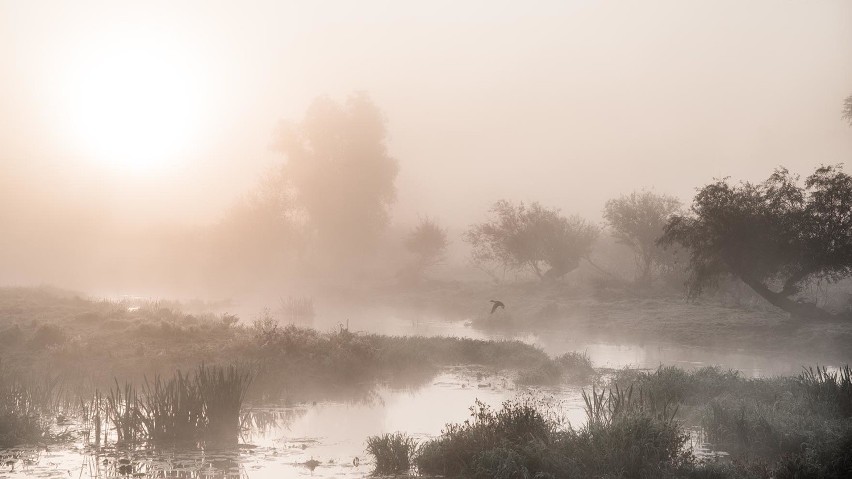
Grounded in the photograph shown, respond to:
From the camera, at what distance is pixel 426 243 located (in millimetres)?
82375

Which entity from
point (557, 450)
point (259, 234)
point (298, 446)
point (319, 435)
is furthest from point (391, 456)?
point (259, 234)

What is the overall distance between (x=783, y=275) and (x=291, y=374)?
27.4 metres

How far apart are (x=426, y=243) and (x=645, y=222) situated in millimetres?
29263

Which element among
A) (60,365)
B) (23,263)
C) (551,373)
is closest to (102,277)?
(23,263)

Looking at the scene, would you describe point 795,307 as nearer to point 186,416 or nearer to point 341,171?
point 186,416

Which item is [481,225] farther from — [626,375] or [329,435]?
[329,435]

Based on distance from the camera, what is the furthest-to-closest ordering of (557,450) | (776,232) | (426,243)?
(426,243) → (776,232) → (557,450)

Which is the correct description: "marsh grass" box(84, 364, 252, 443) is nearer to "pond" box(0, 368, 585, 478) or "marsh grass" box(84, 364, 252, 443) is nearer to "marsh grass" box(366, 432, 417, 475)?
"pond" box(0, 368, 585, 478)

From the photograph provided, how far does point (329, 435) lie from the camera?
16.4 metres

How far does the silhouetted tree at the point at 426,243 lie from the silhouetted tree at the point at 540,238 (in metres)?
12.5

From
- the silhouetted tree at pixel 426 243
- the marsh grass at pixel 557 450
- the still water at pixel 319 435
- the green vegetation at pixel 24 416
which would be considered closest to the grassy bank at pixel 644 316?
the still water at pixel 319 435

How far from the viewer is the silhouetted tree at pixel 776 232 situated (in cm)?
3559

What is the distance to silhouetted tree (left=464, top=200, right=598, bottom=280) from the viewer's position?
66500 mm

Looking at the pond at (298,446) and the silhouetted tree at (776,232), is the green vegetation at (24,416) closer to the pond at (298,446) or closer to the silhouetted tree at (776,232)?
the pond at (298,446)
